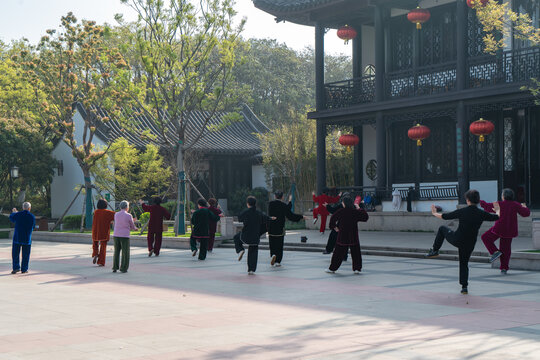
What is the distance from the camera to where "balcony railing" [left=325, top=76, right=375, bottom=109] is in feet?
78.4

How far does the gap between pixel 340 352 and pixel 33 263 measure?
40.6ft

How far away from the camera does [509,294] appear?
10.4 metres

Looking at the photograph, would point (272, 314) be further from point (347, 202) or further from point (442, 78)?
point (442, 78)

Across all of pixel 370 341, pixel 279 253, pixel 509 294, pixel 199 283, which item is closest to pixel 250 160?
pixel 279 253

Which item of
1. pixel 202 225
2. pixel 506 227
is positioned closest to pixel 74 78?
pixel 202 225

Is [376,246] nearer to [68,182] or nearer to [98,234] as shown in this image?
[98,234]

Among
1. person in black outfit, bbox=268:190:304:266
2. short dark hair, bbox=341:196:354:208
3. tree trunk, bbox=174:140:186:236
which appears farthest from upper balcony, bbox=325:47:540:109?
person in black outfit, bbox=268:190:304:266

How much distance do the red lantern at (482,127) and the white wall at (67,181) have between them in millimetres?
19457

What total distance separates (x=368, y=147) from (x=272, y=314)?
1751 centimetres

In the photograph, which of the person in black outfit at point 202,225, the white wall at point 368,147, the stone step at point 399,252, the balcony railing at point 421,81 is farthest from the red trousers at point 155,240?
the white wall at point 368,147

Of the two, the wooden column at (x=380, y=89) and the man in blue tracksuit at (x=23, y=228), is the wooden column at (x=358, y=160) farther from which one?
the man in blue tracksuit at (x=23, y=228)

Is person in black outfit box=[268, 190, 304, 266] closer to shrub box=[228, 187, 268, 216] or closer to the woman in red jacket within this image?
the woman in red jacket

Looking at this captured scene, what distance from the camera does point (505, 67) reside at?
1992 cm

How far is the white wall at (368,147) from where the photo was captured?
25.6 m
